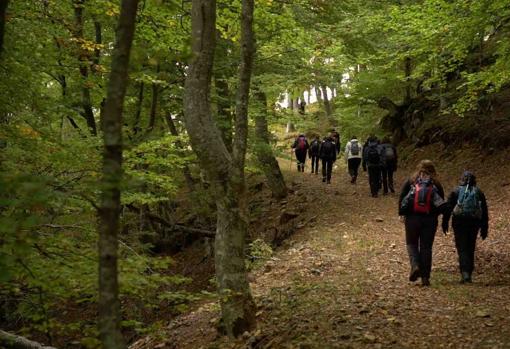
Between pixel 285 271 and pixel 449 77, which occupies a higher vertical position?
pixel 449 77

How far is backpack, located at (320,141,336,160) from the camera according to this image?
706 inches

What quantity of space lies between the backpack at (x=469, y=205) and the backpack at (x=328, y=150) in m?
10.4

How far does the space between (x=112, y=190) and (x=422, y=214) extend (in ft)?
18.8

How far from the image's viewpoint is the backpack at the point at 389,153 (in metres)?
15.1

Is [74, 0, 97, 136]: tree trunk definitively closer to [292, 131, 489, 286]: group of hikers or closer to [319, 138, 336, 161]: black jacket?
[292, 131, 489, 286]: group of hikers

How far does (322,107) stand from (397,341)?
3509cm

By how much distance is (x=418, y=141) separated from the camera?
19.5 metres

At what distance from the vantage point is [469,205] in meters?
7.53

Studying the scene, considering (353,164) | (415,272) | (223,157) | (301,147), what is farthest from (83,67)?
(301,147)

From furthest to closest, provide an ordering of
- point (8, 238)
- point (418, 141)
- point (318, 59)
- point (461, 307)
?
point (418, 141), point (318, 59), point (461, 307), point (8, 238)

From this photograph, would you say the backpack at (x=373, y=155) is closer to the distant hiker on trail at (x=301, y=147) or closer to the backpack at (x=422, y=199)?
the distant hiker on trail at (x=301, y=147)

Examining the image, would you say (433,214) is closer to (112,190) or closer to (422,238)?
(422,238)

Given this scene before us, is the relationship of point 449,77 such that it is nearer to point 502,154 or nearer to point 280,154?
point 502,154

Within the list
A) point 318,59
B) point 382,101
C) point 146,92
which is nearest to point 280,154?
point 318,59
